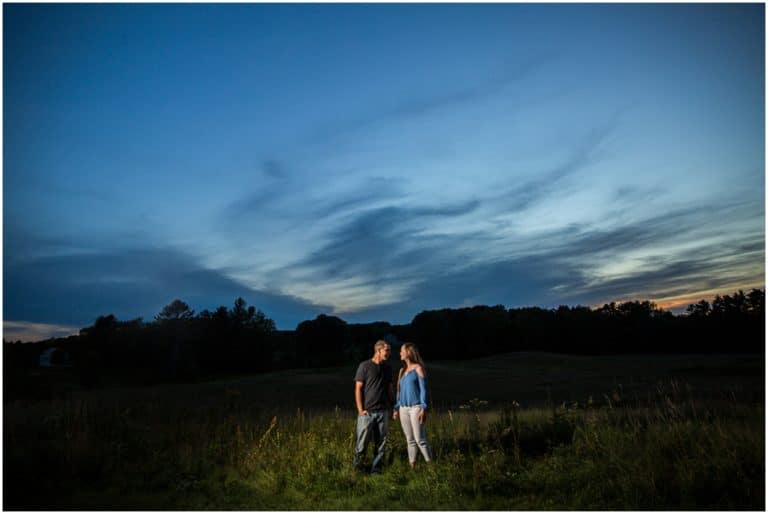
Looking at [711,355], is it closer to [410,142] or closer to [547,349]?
[547,349]

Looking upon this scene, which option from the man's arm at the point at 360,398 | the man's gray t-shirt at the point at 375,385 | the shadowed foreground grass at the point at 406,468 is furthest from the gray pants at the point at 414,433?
the man's arm at the point at 360,398

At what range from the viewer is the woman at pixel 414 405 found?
21.6 feet

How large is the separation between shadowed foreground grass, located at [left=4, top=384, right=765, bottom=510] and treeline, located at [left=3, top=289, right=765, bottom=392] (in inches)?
1238

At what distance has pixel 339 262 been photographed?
57.0ft

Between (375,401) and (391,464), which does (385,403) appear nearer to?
(375,401)

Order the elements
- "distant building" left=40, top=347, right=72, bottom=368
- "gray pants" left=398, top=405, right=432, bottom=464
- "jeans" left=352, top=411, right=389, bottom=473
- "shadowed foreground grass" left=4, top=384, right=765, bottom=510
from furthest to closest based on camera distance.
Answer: "distant building" left=40, top=347, right=72, bottom=368, "jeans" left=352, top=411, right=389, bottom=473, "gray pants" left=398, top=405, right=432, bottom=464, "shadowed foreground grass" left=4, top=384, right=765, bottom=510

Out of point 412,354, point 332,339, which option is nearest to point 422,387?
point 412,354

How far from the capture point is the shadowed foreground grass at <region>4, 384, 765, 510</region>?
5.51 m

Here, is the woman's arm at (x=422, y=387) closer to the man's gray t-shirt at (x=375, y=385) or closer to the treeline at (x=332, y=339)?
the man's gray t-shirt at (x=375, y=385)

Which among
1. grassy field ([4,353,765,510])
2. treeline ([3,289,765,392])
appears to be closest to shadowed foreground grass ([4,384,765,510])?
grassy field ([4,353,765,510])

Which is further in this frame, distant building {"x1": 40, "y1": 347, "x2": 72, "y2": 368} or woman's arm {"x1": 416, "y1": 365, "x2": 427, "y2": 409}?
distant building {"x1": 40, "y1": 347, "x2": 72, "y2": 368}

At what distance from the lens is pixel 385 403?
6824 mm

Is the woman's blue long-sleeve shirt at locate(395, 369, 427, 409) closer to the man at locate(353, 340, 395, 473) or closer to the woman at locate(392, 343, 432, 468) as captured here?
the woman at locate(392, 343, 432, 468)
